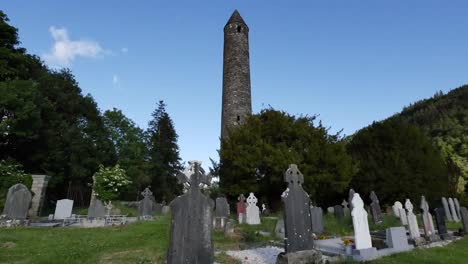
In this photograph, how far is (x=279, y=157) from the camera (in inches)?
730

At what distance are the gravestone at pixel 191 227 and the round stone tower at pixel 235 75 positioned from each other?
73.5ft

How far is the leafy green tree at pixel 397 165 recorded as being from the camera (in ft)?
74.7

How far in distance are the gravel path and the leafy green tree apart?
1745cm

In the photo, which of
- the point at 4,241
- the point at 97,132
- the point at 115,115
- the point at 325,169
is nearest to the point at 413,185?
the point at 325,169

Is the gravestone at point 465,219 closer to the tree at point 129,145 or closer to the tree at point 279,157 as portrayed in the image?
the tree at point 279,157

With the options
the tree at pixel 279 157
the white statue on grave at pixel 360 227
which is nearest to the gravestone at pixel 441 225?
the white statue on grave at pixel 360 227

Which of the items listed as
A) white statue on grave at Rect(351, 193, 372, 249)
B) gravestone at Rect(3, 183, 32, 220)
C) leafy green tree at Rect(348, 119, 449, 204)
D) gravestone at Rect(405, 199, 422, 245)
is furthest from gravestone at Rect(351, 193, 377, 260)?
leafy green tree at Rect(348, 119, 449, 204)

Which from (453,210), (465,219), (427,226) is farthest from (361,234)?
(453,210)

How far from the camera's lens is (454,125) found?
4178 centimetres

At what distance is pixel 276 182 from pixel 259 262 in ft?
42.1

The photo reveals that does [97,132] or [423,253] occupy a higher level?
[97,132]

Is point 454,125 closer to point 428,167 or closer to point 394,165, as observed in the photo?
point 428,167

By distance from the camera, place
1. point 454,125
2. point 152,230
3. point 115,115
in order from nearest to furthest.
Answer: point 152,230 < point 115,115 < point 454,125

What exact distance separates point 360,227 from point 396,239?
127 cm
